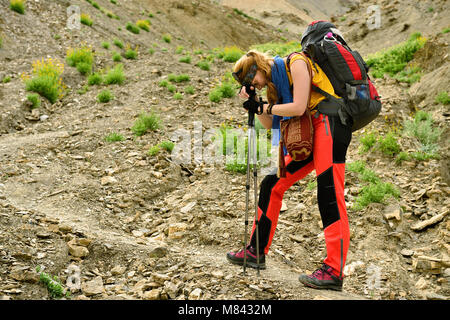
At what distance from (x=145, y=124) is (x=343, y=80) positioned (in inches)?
205

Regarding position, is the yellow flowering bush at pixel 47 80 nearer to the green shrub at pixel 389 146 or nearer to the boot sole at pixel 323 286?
the green shrub at pixel 389 146

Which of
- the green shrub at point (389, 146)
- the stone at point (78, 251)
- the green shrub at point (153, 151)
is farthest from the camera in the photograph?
the green shrub at point (389, 146)

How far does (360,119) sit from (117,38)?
14.0 metres

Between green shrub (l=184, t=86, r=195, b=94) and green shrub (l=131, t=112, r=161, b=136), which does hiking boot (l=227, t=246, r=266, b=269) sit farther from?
green shrub (l=184, t=86, r=195, b=94)

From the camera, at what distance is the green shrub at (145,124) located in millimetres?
7785

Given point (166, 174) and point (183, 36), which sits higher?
point (183, 36)

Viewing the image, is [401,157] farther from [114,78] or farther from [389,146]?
[114,78]

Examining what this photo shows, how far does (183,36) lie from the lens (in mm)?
27188

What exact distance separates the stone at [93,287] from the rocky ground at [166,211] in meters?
0.02

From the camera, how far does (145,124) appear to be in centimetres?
788

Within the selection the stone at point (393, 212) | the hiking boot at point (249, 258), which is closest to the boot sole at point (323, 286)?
the hiking boot at point (249, 258)

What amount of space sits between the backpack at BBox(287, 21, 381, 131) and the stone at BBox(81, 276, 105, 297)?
255 centimetres
